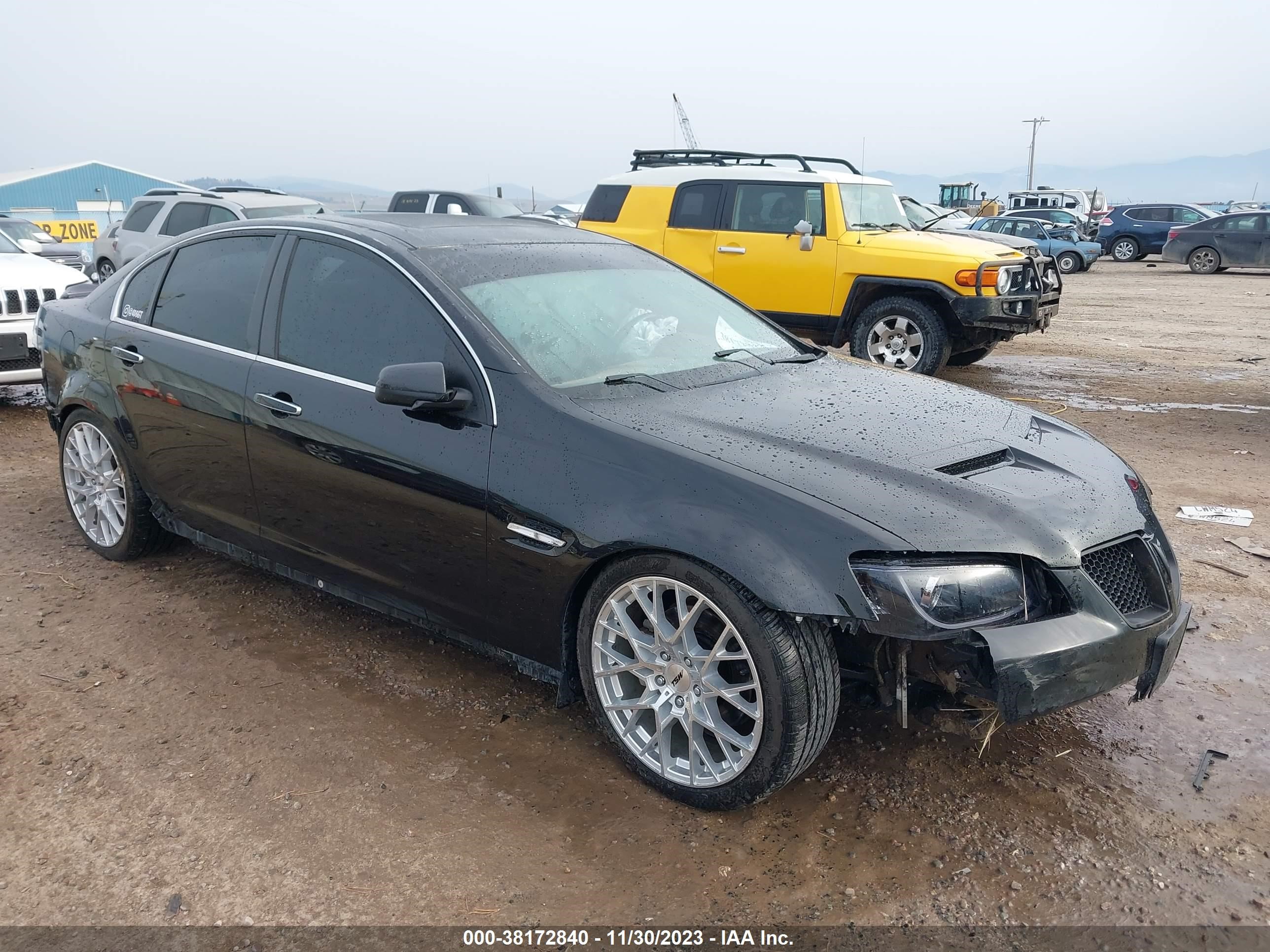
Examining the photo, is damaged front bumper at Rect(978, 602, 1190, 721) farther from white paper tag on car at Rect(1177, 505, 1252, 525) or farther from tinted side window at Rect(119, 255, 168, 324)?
tinted side window at Rect(119, 255, 168, 324)

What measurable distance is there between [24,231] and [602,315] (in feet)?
54.7

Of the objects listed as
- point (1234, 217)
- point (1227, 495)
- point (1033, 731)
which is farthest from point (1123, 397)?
point (1234, 217)

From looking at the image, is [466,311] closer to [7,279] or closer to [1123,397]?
[7,279]

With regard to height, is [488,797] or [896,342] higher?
[896,342]

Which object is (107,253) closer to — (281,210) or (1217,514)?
(281,210)

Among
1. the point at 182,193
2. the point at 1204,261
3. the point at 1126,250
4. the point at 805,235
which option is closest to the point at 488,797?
the point at 805,235

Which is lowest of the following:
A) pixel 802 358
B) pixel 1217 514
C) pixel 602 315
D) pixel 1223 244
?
pixel 1217 514

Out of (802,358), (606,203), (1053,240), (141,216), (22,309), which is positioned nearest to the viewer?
(802,358)

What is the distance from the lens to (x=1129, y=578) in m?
2.83

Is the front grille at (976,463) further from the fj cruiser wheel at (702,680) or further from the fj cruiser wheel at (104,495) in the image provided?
the fj cruiser wheel at (104,495)

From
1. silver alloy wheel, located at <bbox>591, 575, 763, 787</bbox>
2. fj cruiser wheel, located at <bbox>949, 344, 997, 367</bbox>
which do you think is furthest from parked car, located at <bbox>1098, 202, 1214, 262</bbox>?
silver alloy wheel, located at <bbox>591, 575, 763, 787</bbox>

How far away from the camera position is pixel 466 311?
3.24 m

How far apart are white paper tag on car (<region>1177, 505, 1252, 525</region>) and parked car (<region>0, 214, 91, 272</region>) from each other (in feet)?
42.5

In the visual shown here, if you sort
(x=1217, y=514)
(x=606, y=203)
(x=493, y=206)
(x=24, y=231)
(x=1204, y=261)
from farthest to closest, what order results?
(x=1204, y=261) < (x=493, y=206) < (x=24, y=231) < (x=606, y=203) < (x=1217, y=514)
